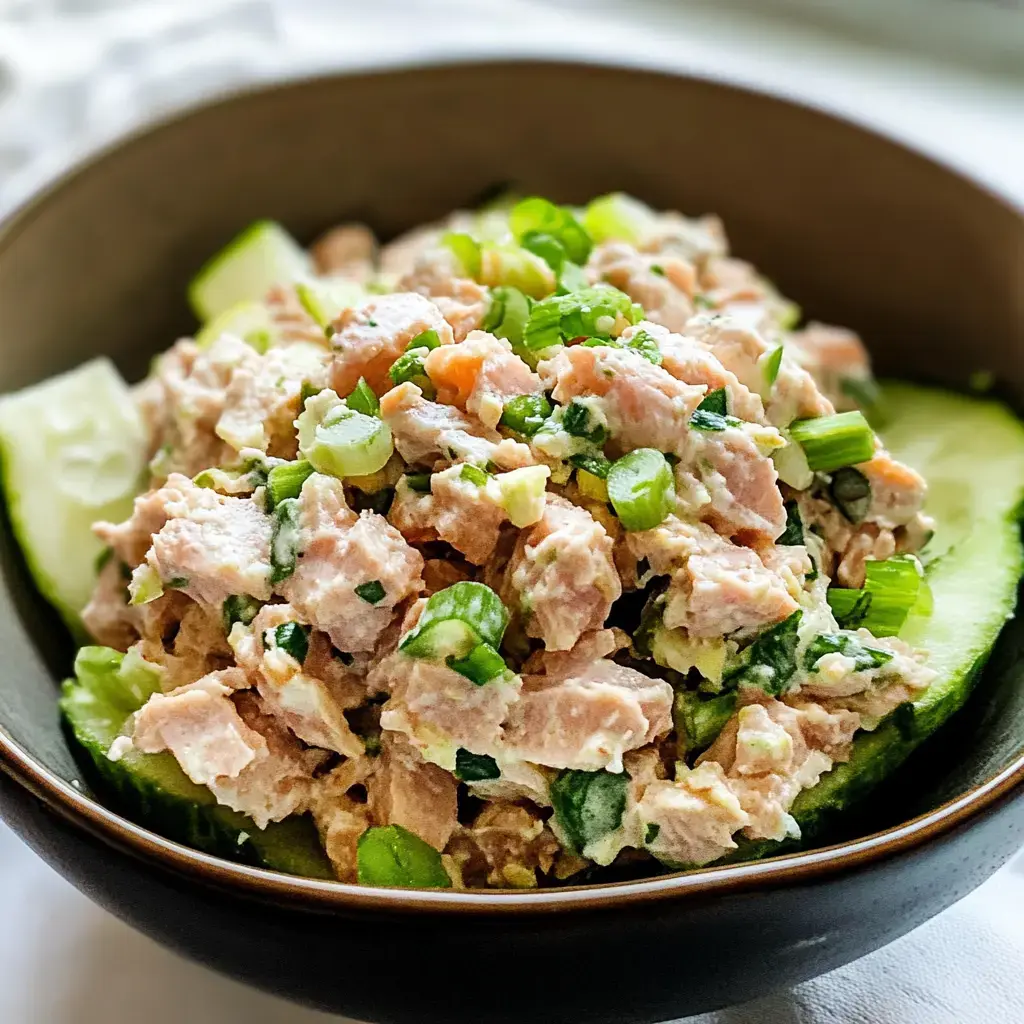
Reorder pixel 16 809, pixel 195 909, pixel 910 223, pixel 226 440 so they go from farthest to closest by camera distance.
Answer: pixel 910 223 → pixel 226 440 → pixel 16 809 → pixel 195 909

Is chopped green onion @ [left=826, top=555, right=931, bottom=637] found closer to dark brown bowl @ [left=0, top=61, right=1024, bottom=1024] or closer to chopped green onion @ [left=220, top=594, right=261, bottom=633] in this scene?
dark brown bowl @ [left=0, top=61, right=1024, bottom=1024]

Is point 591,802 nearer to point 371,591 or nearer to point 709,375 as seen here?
point 371,591

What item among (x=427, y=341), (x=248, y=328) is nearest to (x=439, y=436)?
(x=427, y=341)

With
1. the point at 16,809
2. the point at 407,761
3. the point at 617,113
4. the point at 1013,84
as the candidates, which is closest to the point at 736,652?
the point at 407,761

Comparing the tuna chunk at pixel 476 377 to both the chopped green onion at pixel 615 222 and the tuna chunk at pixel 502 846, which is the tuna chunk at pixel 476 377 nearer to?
the tuna chunk at pixel 502 846

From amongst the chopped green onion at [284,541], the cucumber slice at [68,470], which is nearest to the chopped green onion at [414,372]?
the chopped green onion at [284,541]

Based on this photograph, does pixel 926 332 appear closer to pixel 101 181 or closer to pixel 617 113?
pixel 617 113
